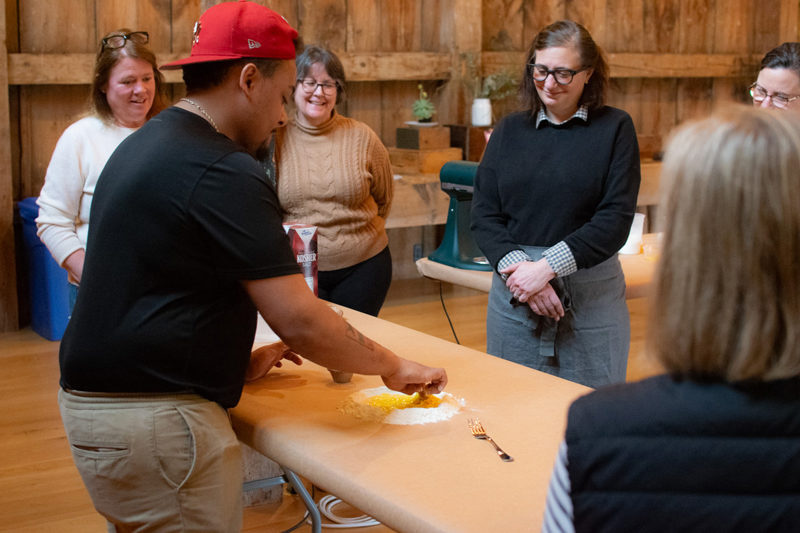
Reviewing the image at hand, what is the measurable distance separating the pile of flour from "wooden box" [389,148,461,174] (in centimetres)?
384

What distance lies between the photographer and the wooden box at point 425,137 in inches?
222

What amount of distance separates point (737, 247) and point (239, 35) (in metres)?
1.00

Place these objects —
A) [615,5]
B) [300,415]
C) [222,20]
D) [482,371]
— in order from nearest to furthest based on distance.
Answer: [222,20]
[300,415]
[482,371]
[615,5]

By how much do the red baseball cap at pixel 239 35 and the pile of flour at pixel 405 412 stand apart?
0.71m

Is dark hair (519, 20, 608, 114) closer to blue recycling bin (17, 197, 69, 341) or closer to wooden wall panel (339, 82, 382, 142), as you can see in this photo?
blue recycling bin (17, 197, 69, 341)

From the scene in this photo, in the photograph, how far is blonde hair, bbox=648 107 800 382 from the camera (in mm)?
894

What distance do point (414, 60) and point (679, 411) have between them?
5.22 metres

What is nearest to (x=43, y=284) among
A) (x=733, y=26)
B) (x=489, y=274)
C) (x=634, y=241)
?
(x=489, y=274)

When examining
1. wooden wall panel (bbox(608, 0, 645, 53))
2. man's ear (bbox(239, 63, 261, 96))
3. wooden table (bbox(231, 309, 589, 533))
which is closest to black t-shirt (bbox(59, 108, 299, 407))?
man's ear (bbox(239, 63, 261, 96))

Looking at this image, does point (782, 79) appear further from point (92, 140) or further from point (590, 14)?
point (590, 14)

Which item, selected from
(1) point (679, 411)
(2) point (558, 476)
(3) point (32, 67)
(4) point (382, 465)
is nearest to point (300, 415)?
(4) point (382, 465)

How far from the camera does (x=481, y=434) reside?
1.68 m

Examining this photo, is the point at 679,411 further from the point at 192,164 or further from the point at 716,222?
the point at 192,164

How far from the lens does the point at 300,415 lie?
5.99 ft
